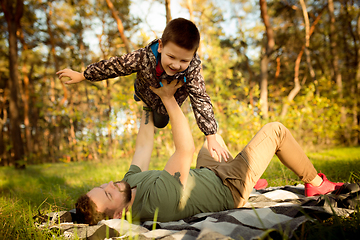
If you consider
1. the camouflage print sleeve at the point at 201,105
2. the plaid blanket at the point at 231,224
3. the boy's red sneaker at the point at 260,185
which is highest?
the camouflage print sleeve at the point at 201,105

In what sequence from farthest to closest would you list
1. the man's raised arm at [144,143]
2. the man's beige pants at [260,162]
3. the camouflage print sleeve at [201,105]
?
the man's raised arm at [144,143]
the camouflage print sleeve at [201,105]
the man's beige pants at [260,162]

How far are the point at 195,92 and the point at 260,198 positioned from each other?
127cm

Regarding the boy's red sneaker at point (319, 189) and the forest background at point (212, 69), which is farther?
the forest background at point (212, 69)

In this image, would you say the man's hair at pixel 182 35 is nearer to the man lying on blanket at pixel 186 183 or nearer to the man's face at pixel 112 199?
the man lying on blanket at pixel 186 183

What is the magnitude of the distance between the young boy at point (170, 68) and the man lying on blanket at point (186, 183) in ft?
0.61

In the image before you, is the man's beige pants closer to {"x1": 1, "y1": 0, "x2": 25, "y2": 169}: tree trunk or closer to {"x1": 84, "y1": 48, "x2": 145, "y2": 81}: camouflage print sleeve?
{"x1": 84, "y1": 48, "x2": 145, "y2": 81}: camouflage print sleeve

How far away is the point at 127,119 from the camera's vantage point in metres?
7.26

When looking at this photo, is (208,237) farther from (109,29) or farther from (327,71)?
(327,71)

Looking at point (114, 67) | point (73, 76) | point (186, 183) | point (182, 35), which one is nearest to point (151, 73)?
point (114, 67)

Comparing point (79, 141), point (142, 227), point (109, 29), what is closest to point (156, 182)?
point (142, 227)

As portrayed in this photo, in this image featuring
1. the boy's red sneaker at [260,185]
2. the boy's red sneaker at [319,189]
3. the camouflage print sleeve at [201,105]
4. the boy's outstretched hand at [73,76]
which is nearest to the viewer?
the boy's red sneaker at [319,189]

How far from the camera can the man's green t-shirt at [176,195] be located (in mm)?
1760

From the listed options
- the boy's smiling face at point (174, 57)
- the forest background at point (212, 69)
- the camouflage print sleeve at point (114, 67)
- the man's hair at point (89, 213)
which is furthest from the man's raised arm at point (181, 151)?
the forest background at point (212, 69)

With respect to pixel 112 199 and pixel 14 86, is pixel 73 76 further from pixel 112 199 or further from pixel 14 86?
pixel 14 86
